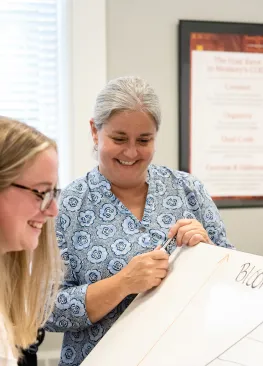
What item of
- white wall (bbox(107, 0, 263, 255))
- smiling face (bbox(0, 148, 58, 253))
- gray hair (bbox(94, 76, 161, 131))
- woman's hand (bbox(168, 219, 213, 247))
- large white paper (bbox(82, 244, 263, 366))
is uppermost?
white wall (bbox(107, 0, 263, 255))

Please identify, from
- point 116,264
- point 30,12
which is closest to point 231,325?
point 116,264

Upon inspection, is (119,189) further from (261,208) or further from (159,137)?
(261,208)

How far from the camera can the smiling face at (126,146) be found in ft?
4.36

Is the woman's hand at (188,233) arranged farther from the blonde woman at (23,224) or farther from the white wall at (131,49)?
the white wall at (131,49)

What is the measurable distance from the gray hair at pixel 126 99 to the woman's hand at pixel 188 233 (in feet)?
0.91

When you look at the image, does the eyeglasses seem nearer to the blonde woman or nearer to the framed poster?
the blonde woman

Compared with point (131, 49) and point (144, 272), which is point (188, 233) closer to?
point (144, 272)

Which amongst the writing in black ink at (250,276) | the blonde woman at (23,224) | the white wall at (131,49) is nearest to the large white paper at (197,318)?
the writing in black ink at (250,276)

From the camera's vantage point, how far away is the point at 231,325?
3.36 ft

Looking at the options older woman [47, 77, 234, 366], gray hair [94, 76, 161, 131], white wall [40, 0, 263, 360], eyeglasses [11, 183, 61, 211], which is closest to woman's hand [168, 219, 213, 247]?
older woman [47, 77, 234, 366]

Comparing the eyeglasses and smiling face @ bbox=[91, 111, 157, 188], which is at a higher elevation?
smiling face @ bbox=[91, 111, 157, 188]

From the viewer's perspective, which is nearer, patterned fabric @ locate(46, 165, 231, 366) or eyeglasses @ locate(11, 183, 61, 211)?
eyeglasses @ locate(11, 183, 61, 211)

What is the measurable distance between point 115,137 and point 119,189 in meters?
0.15

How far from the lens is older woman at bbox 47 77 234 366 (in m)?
1.25
